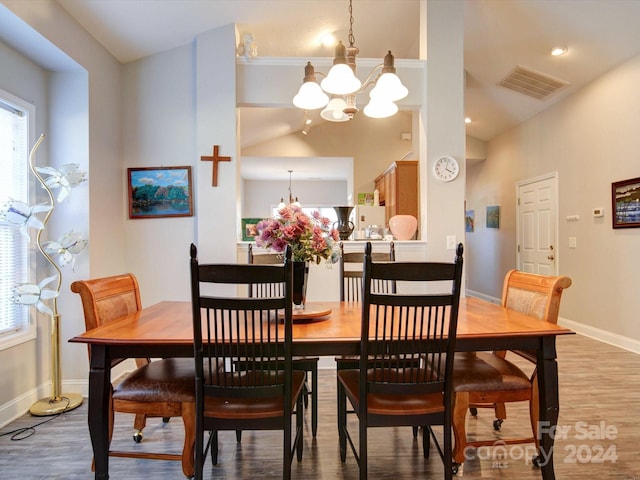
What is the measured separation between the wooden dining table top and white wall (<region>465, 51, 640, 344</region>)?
284 centimetres

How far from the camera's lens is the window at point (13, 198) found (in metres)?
2.49

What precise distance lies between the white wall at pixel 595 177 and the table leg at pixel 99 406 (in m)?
4.62

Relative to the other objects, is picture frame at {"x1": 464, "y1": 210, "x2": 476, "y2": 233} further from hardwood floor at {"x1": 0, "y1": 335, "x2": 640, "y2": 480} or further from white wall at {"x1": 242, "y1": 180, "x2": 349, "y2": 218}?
hardwood floor at {"x1": 0, "y1": 335, "x2": 640, "y2": 480}

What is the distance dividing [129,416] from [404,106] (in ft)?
11.1

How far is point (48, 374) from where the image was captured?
2.80m

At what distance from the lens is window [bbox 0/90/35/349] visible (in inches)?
97.9

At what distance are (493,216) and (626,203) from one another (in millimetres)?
2887

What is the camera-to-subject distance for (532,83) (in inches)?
184

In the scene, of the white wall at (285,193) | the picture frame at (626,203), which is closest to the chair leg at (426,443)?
the picture frame at (626,203)

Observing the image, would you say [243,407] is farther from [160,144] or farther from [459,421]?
[160,144]

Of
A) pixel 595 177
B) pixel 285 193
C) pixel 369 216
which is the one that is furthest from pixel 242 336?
pixel 285 193

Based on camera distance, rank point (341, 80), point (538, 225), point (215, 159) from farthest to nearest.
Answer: point (538, 225) < point (215, 159) < point (341, 80)

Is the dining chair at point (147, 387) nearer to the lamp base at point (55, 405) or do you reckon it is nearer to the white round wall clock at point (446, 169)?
the lamp base at point (55, 405)

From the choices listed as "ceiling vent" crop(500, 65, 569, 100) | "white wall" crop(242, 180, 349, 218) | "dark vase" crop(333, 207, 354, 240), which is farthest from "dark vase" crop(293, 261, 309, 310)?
"white wall" crop(242, 180, 349, 218)
